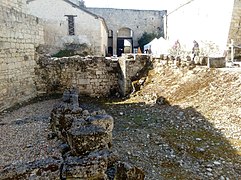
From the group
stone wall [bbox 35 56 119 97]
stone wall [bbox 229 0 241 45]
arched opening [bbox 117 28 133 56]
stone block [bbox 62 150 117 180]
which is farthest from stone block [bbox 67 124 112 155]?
arched opening [bbox 117 28 133 56]

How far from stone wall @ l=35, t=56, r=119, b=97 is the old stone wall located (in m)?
0.56

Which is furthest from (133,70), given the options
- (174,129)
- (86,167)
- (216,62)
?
Answer: (86,167)

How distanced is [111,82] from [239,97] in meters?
6.52

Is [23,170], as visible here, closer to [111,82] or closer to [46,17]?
[111,82]

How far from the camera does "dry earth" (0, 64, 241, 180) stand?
4.59 metres

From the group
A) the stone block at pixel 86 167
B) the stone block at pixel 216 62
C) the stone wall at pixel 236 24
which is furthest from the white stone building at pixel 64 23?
the stone block at pixel 86 167

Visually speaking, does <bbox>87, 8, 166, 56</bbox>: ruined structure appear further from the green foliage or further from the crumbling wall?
the crumbling wall

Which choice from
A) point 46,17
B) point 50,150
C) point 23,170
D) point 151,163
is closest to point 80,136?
point 23,170

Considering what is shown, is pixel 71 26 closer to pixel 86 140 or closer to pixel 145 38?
pixel 145 38

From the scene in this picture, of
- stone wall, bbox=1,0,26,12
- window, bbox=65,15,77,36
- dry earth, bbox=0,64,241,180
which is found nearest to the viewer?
dry earth, bbox=0,64,241,180

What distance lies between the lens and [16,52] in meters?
9.77

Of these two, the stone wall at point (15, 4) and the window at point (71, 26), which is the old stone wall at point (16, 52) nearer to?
the stone wall at point (15, 4)

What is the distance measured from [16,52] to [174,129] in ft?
22.2

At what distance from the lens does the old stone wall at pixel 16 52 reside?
29.1ft
